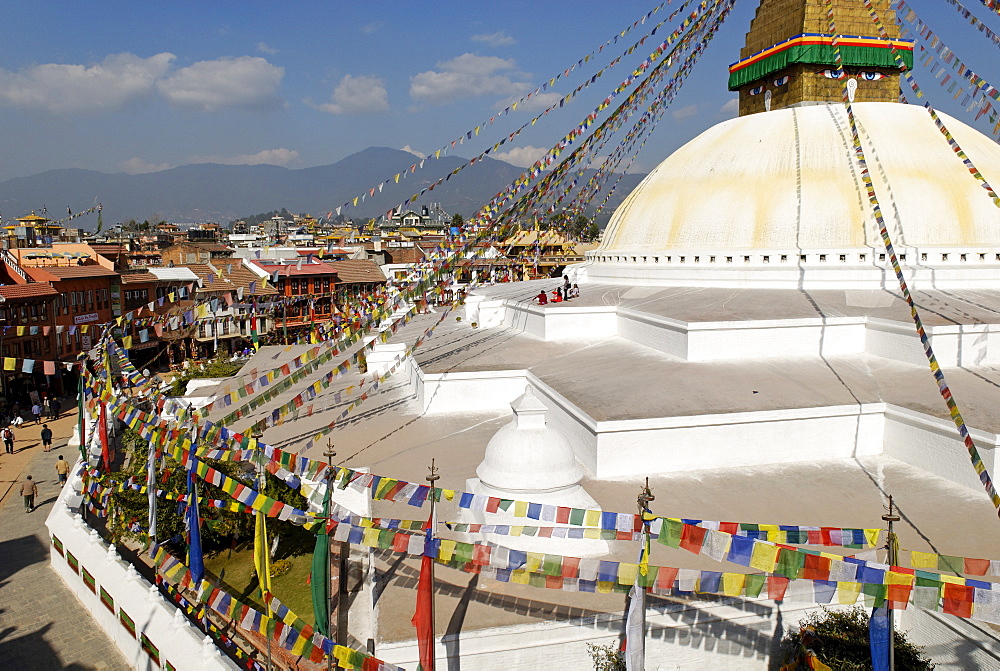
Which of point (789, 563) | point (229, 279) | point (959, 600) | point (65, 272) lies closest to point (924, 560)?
point (959, 600)

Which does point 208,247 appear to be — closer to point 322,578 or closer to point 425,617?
point 322,578

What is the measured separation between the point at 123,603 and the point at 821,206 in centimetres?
1074

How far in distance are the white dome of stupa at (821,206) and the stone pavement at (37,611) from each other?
988 centimetres

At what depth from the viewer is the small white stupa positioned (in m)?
5.70

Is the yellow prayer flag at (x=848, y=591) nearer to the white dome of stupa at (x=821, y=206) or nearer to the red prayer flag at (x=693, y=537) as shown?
the red prayer flag at (x=693, y=537)

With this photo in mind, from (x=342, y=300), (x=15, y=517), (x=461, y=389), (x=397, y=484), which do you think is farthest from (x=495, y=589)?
(x=342, y=300)

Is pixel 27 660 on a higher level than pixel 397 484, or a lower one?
lower

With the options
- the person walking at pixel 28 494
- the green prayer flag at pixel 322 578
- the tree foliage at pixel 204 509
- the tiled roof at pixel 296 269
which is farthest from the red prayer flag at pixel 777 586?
the tiled roof at pixel 296 269

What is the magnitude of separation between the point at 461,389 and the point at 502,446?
12.5ft

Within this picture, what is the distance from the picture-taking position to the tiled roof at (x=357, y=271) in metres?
30.7

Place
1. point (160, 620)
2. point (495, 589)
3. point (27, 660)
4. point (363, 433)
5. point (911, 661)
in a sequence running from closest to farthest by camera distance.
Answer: point (911, 661) < point (495, 589) < point (160, 620) < point (27, 660) < point (363, 433)

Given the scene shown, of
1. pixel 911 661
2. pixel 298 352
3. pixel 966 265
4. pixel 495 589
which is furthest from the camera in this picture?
pixel 298 352

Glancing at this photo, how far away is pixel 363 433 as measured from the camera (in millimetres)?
9047

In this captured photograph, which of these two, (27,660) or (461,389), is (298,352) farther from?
(27,660)
